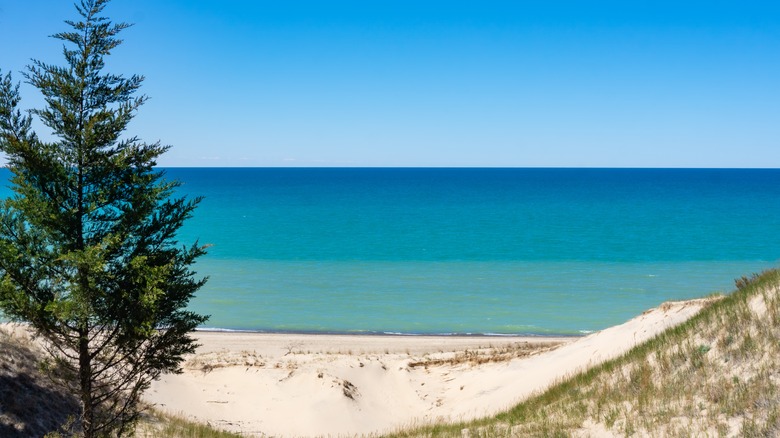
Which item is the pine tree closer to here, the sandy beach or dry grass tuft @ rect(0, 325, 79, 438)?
dry grass tuft @ rect(0, 325, 79, 438)

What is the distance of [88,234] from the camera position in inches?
452

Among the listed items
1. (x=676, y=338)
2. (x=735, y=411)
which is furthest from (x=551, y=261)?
(x=735, y=411)

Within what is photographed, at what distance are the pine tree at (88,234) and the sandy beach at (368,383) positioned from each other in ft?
25.8

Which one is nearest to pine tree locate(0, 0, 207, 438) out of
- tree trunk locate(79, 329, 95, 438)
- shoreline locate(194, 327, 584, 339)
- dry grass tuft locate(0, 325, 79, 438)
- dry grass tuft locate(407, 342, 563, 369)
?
tree trunk locate(79, 329, 95, 438)

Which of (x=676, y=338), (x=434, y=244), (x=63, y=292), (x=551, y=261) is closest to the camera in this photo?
(x=63, y=292)

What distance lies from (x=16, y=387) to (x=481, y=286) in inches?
1258

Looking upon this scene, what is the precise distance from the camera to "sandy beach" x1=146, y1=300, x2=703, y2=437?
19.0 meters

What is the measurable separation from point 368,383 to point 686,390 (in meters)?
13.0

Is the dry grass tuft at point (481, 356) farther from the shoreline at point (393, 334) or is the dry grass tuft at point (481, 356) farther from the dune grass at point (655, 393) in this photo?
the dune grass at point (655, 393)

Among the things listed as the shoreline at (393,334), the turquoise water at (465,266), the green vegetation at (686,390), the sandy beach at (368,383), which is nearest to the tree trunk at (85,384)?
the green vegetation at (686,390)

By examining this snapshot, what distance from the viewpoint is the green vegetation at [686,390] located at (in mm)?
10133

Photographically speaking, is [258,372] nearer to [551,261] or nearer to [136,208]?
[136,208]

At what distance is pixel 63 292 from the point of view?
37.1ft

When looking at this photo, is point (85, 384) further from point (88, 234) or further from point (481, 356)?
point (481, 356)
